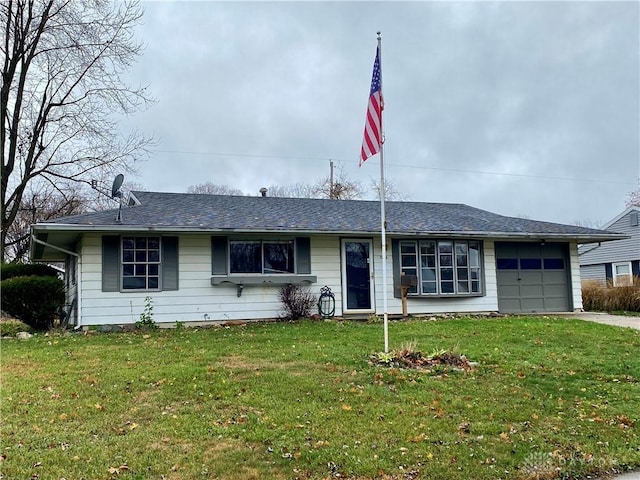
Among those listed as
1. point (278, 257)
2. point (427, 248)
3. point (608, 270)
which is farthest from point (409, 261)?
point (608, 270)

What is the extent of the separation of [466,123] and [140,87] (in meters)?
18.1

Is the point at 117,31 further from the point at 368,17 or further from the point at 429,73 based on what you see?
the point at 429,73

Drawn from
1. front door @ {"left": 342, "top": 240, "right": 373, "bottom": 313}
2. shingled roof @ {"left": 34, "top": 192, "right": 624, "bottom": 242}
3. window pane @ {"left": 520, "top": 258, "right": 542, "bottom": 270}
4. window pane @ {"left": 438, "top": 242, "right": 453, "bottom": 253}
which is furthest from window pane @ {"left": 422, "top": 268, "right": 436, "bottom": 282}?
window pane @ {"left": 520, "top": 258, "right": 542, "bottom": 270}

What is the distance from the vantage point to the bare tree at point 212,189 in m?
43.5

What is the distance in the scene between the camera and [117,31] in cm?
1842

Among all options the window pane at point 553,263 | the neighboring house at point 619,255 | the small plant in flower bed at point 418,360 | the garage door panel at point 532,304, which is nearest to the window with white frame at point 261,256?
the small plant in flower bed at point 418,360

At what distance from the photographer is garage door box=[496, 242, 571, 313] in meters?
14.7

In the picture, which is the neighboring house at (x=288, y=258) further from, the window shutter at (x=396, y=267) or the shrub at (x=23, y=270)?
the shrub at (x=23, y=270)

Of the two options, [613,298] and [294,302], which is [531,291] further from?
[294,302]

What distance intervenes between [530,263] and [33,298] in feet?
43.6

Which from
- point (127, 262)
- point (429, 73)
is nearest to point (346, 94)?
point (429, 73)

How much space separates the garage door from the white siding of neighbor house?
22.2 inches

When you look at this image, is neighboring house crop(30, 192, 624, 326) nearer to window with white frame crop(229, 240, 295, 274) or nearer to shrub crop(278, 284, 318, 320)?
window with white frame crop(229, 240, 295, 274)

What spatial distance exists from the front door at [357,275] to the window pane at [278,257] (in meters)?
1.45
